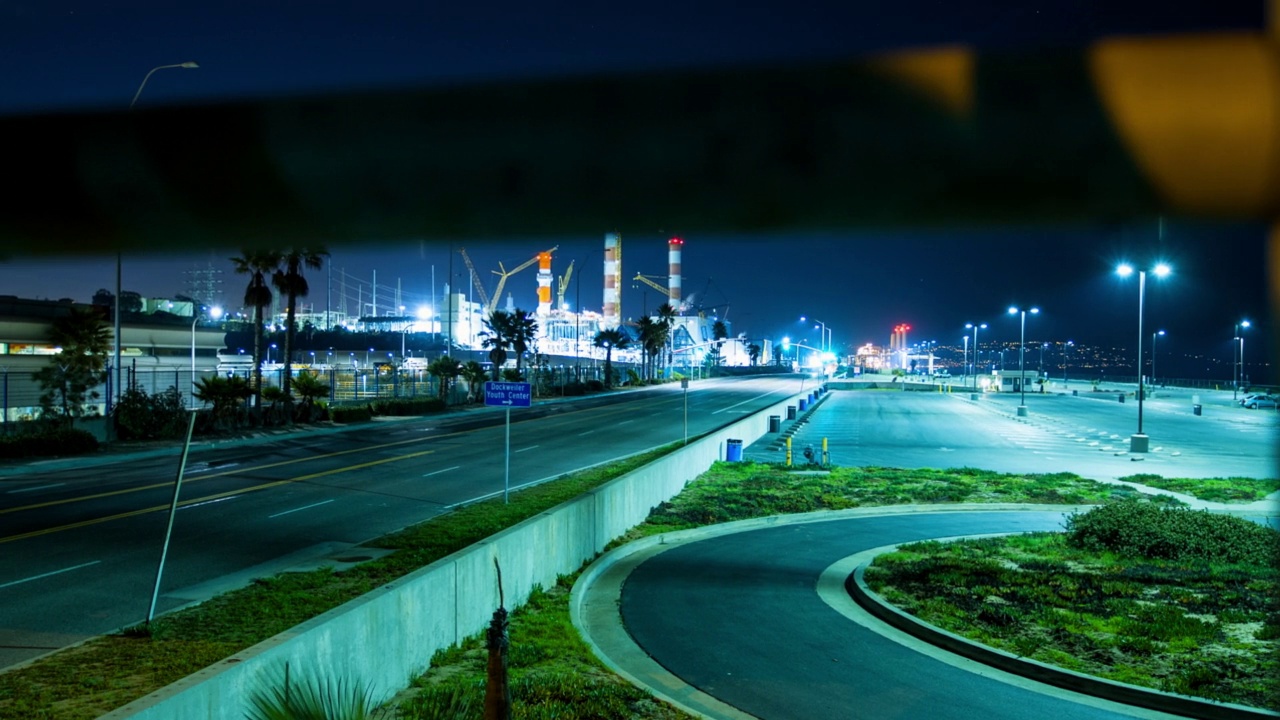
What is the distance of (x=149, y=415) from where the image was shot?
37.7 meters

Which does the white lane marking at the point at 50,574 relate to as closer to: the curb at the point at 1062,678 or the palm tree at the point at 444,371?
the curb at the point at 1062,678

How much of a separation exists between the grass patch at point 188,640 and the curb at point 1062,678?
22.4 ft

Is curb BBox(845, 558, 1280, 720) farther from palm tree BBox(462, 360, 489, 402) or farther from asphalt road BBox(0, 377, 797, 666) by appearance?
palm tree BBox(462, 360, 489, 402)

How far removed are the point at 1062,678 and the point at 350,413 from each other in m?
44.7

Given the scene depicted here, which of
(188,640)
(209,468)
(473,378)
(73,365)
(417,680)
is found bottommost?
(209,468)

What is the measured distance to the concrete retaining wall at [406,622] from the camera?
5.73 metres

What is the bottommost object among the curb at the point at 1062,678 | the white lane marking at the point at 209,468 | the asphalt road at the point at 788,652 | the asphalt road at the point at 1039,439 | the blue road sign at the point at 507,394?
the asphalt road at the point at 1039,439

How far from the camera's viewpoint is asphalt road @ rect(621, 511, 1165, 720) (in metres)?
9.37

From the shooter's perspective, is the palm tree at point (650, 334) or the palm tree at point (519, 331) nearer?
the palm tree at point (519, 331)

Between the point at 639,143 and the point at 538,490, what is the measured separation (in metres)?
21.1

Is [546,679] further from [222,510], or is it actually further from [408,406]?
[408,406]

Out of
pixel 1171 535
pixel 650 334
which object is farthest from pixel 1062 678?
pixel 650 334

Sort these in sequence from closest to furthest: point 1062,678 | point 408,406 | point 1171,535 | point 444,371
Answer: point 1062,678 → point 1171,535 → point 408,406 → point 444,371

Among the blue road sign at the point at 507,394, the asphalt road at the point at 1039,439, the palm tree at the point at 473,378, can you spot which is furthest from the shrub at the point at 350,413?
the blue road sign at the point at 507,394
